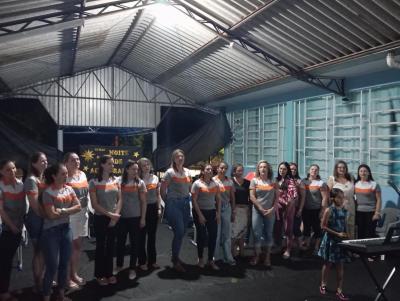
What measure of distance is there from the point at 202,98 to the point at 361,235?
715 cm

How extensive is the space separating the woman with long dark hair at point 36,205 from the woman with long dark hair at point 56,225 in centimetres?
13

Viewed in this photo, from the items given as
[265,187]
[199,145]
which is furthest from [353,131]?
[199,145]

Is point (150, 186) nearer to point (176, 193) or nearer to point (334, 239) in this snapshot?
Answer: point (176, 193)

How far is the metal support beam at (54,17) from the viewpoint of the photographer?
16.4ft

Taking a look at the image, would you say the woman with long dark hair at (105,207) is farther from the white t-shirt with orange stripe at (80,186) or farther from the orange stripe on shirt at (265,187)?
the orange stripe on shirt at (265,187)

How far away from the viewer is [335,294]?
12.3 ft

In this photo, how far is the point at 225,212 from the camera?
470 centimetres

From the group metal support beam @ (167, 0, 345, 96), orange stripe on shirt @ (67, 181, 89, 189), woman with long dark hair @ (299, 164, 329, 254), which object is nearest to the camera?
orange stripe on shirt @ (67, 181, 89, 189)

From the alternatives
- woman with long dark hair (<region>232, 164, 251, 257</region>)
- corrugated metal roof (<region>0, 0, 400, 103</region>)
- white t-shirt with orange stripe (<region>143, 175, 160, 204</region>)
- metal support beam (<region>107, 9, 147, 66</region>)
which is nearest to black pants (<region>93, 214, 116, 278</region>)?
white t-shirt with orange stripe (<region>143, 175, 160, 204</region>)

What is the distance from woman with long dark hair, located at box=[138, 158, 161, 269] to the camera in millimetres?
4375

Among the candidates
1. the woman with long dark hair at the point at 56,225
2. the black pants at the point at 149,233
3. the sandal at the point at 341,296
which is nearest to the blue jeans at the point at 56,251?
the woman with long dark hair at the point at 56,225

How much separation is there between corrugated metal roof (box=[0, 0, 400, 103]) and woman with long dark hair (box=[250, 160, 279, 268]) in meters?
2.33

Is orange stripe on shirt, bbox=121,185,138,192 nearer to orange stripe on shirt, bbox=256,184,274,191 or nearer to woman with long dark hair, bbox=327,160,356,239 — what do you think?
orange stripe on shirt, bbox=256,184,274,191

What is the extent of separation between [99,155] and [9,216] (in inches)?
142
